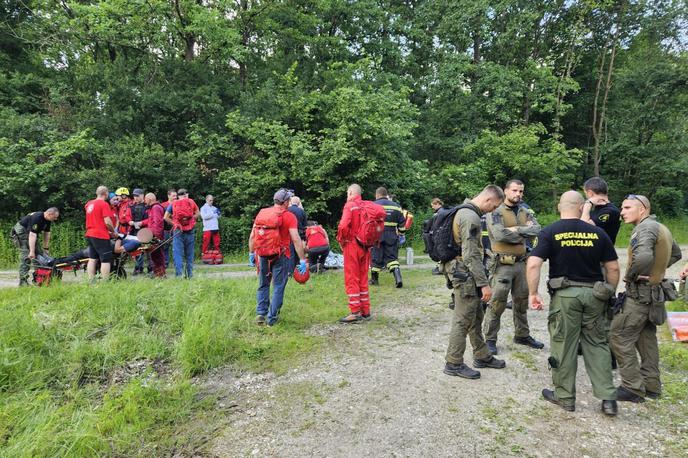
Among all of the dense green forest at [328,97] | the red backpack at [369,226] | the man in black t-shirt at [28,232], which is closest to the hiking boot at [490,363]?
the red backpack at [369,226]

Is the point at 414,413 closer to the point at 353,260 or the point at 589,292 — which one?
the point at 589,292

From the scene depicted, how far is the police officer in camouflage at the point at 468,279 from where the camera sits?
4109 millimetres

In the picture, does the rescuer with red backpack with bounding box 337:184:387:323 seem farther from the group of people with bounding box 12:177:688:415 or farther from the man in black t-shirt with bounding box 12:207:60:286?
the man in black t-shirt with bounding box 12:207:60:286

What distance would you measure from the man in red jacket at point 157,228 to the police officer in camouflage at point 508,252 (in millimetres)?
7284

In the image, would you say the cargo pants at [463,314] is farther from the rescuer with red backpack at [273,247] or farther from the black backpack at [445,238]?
the rescuer with red backpack at [273,247]

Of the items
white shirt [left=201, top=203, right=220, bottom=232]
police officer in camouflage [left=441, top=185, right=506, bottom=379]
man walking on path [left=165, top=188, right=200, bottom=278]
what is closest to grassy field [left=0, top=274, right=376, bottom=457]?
man walking on path [left=165, top=188, right=200, bottom=278]

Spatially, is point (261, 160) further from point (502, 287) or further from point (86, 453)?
point (86, 453)

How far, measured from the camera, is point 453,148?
2050 centimetres

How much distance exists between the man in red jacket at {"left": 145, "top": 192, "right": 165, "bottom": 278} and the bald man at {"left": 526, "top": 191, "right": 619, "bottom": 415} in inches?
322

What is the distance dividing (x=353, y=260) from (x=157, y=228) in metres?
5.57

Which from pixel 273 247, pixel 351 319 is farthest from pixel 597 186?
pixel 273 247

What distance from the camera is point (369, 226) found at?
603cm

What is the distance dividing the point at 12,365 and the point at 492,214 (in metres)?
5.41

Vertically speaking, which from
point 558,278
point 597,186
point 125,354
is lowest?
point 125,354
